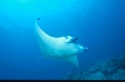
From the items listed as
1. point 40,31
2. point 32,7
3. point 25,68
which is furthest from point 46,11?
point 25,68

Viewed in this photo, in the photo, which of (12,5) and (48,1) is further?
(48,1)

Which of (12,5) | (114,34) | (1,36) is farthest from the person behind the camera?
(114,34)

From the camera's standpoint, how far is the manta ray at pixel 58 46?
14.0 ft

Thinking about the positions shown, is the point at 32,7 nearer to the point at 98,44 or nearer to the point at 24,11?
the point at 24,11

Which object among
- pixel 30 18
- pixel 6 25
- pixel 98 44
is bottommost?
pixel 6 25

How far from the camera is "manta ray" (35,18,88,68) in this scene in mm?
4270

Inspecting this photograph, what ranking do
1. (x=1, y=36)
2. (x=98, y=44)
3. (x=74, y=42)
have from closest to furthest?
(x=74, y=42), (x=1, y=36), (x=98, y=44)

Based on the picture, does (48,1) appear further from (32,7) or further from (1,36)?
(1,36)

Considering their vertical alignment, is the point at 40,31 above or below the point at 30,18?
below

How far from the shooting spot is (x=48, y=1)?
21219 mm

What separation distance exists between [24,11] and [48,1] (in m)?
4.27

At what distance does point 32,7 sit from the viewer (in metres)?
22.1

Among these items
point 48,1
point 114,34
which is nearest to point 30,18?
point 48,1

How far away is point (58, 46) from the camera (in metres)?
4.43
